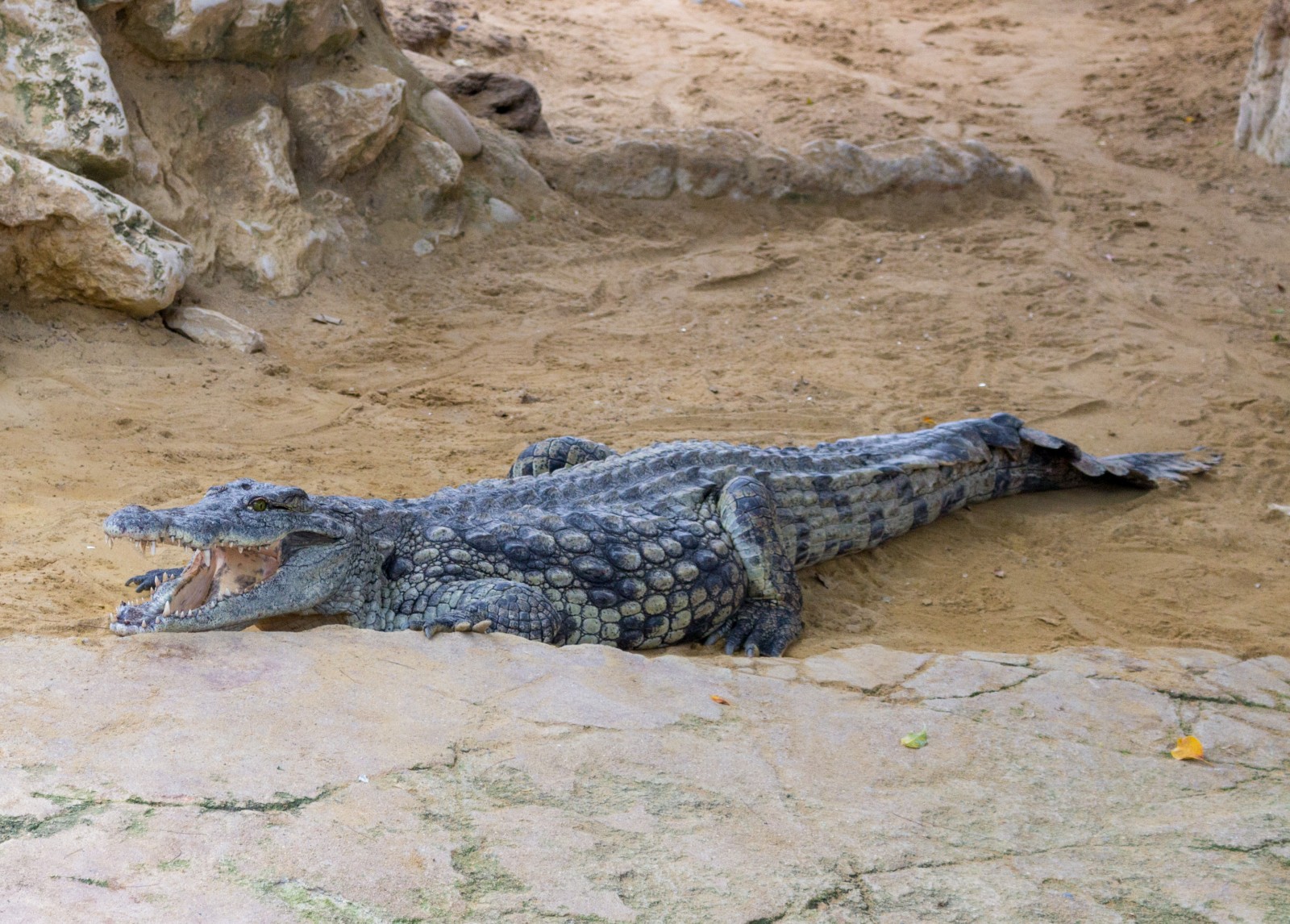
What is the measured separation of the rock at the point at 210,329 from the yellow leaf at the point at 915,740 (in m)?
4.86

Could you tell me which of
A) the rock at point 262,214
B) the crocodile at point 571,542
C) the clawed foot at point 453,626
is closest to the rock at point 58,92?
the rock at point 262,214

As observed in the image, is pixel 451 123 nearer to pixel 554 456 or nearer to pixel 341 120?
pixel 341 120

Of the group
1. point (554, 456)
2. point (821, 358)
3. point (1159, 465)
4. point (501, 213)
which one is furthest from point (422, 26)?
point (1159, 465)

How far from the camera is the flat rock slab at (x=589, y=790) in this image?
2.20m

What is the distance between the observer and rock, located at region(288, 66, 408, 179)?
812 cm

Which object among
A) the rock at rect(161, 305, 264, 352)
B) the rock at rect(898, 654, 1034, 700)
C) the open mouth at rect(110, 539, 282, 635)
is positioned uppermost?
the open mouth at rect(110, 539, 282, 635)

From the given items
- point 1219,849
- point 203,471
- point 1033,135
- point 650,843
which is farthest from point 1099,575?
point 1033,135

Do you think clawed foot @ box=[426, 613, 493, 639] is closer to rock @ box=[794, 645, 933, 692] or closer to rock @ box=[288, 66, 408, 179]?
rock @ box=[794, 645, 933, 692]

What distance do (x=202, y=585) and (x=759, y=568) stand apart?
206 cm

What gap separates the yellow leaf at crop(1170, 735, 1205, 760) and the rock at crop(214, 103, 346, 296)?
6.03 meters

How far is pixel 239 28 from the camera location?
744 cm

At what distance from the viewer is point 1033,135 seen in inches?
470

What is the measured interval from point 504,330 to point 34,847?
18.7 ft

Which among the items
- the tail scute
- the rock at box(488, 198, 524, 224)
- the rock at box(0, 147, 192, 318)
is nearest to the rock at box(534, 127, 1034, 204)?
the rock at box(488, 198, 524, 224)
